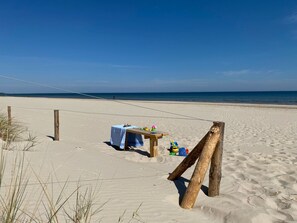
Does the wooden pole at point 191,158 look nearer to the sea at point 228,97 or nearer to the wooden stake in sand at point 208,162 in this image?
the wooden stake in sand at point 208,162

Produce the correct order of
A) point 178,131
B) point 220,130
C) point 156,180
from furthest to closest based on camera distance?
point 178,131, point 156,180, point 220,130

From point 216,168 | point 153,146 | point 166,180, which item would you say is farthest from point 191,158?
point 153,146

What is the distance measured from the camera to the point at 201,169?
11.8 ft

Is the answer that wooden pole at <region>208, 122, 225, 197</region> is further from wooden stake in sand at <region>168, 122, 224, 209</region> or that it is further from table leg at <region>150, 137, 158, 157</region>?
table leg at <region>150, 137, 158, 157</region>

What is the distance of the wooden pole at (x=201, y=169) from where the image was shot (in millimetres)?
3500

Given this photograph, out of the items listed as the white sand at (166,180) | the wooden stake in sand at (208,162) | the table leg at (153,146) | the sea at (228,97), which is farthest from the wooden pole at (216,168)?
the sea at (228,97)

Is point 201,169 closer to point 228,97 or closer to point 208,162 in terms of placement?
point 208,162

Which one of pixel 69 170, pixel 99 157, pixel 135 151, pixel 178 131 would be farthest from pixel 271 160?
pixel 178 131

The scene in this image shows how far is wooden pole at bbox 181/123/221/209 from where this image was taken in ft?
11.5

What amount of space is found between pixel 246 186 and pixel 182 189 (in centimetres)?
102

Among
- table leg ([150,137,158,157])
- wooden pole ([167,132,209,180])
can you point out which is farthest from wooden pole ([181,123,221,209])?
table leg ([150,137,158,157])

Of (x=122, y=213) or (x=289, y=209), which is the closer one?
(x=122, y=213)

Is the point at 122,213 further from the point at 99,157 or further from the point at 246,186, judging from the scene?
the point at 99,157

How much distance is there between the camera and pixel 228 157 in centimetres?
618
